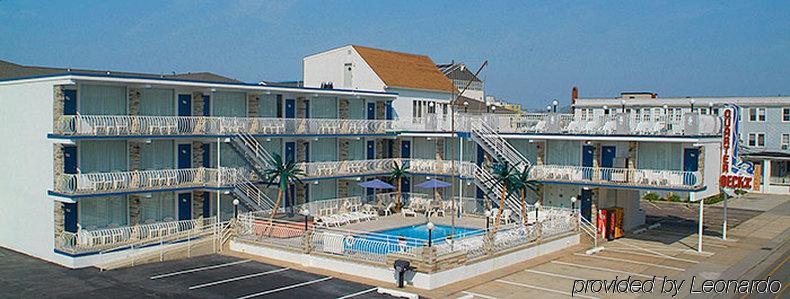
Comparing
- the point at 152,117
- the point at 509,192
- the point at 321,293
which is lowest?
the point at 321,293

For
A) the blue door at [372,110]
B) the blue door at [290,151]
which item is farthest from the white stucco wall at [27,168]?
the blue door at [372,110]

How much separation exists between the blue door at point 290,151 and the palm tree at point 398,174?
5.27 metres

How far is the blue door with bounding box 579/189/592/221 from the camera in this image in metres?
32.5

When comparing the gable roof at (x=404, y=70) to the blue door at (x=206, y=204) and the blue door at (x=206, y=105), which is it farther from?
the blue door at (x=206, y=204)

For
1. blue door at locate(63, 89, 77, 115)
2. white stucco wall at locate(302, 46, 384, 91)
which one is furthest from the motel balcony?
blue door at locate(63, 89, 77, 115)

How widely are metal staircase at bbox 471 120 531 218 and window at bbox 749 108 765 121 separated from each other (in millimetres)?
29074

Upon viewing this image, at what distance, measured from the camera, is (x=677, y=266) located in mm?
26375

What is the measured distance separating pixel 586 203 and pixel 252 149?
1505 cm

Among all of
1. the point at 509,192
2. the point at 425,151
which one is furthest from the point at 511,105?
the point at 509,192

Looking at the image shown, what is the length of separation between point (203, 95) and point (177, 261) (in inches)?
325

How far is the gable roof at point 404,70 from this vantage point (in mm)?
41000

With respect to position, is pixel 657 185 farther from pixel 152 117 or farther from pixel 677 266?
pixel 152 117

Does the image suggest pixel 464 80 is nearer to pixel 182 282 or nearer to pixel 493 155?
pixel 493 155

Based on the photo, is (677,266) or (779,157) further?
(779,157)
